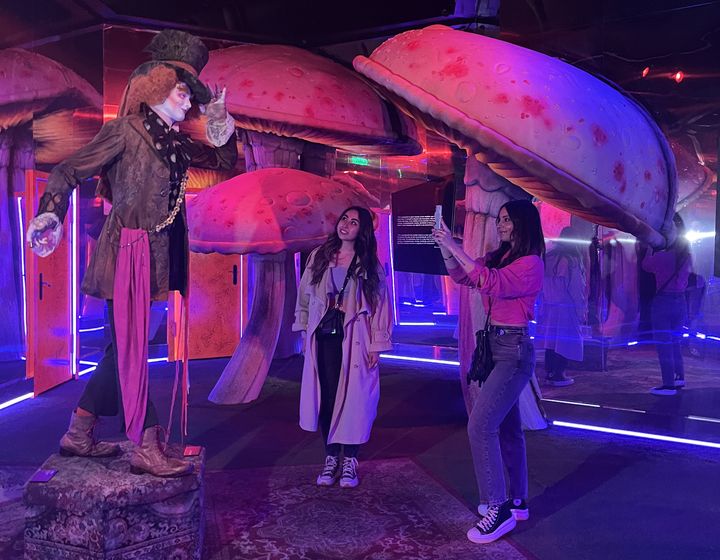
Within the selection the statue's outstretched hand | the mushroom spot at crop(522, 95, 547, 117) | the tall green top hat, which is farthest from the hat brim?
the mushroom spot at crop(522, 95, 547, 117)

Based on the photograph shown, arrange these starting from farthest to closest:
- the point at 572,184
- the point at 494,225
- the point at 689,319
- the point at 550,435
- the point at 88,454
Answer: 1. the point at 689,319
2. the point at 550,435
3. the point at 494,225
4. the point at 572,184
5. the point at 88,454

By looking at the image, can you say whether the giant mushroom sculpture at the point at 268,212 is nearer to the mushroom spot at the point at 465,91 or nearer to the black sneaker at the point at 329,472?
the mushroom spot at the point at 465,91

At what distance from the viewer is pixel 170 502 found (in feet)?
8.04

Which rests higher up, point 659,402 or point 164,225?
point 164,225

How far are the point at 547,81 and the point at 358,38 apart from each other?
113 inches

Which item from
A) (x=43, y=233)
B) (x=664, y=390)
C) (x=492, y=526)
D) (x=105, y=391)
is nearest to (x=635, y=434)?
(x=664, y=390)

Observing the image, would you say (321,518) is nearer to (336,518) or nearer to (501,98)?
(336,518)

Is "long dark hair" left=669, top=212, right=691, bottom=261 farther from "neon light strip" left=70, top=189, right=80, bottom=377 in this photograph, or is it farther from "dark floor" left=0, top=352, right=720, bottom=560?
"neon light strip" left=70, top=189, right=80, bottom=377

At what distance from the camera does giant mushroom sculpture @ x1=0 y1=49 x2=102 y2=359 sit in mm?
5484

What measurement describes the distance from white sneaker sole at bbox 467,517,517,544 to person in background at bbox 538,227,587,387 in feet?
9.43

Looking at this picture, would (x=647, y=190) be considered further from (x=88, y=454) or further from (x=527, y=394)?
(x=88, y=454)

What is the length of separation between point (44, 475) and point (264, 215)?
7.51 feet

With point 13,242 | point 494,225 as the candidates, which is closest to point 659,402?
point 494,225

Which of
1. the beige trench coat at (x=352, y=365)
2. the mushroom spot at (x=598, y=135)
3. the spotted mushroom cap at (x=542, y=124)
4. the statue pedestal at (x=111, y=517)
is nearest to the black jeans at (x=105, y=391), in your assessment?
the statue pedestal at (x=111, y=517)
